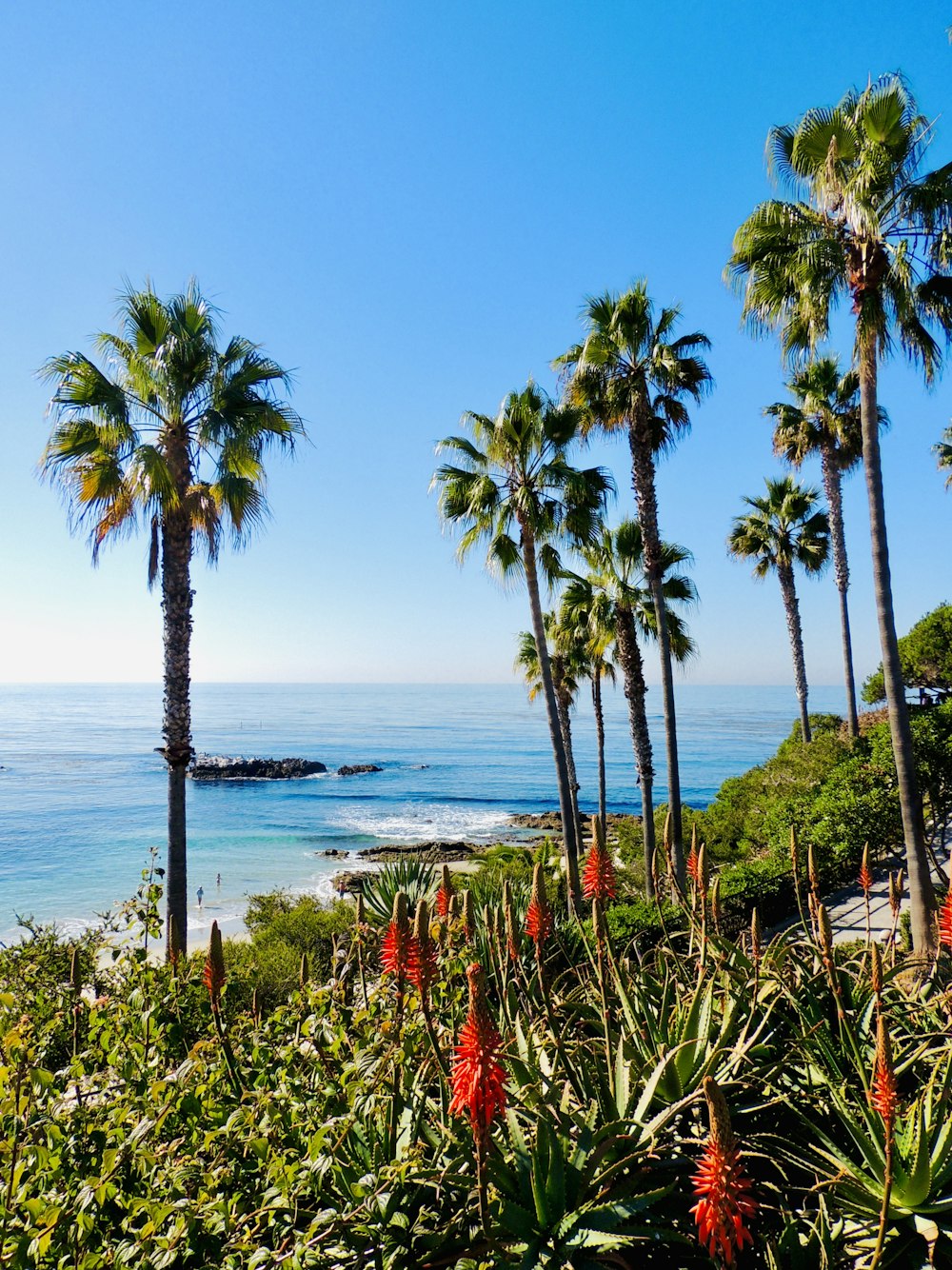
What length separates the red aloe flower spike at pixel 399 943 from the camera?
2893 millimetres

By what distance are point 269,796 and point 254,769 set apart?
1002cm

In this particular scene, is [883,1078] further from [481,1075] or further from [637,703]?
[637,703]

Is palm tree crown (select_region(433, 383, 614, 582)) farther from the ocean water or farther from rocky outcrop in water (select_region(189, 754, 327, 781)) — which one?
rocky outcrop in water (select_region(189, 754, 327, 781))

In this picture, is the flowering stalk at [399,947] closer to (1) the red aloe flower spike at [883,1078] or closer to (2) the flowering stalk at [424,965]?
(2) the flowering stalk at [424,965]

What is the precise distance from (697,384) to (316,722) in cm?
11504

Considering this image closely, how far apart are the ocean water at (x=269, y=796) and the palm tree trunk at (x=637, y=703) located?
495 inches

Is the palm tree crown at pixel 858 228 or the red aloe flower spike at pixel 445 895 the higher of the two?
the palm tree crown at pixel 858 228

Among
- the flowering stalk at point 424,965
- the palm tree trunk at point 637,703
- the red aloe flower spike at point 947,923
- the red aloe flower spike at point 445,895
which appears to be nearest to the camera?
the flowering stalk at point 424,965

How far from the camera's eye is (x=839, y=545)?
2519 centimetres

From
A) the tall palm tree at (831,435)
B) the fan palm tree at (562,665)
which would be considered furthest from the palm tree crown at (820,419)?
the fan palm tree at (562,665)

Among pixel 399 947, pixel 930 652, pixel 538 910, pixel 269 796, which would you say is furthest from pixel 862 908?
pixel 269 796

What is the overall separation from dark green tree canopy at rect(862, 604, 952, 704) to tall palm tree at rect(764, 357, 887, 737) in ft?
6.06

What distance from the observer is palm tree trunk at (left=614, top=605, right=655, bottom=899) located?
1658cm

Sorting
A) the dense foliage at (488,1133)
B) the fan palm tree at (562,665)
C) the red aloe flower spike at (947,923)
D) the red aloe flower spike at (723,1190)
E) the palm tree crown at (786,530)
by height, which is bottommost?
the dense foliage at (488,1133)
